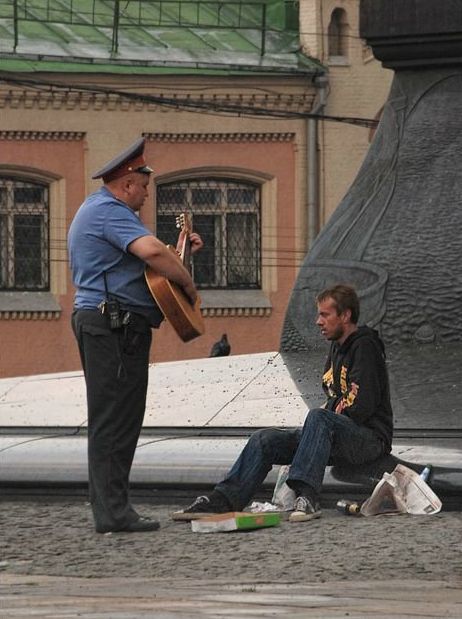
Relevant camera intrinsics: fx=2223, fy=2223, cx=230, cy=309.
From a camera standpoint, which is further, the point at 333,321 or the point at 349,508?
the point at 333,321

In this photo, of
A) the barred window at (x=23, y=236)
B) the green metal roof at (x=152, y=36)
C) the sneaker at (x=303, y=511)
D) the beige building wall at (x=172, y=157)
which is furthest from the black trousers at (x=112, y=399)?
the barred window at (x=23, y=236)

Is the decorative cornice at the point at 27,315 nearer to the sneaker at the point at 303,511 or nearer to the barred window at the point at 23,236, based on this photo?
the barred window at the point at 23,236

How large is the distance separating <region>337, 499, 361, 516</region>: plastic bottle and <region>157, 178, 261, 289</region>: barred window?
2255 cm

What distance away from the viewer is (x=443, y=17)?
41.2 ft

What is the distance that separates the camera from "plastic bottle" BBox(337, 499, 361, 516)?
368 inches

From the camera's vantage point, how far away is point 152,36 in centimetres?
3225

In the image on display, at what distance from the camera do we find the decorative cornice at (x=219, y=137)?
104 feet

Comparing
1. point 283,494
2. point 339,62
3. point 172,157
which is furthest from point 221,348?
point 283,494

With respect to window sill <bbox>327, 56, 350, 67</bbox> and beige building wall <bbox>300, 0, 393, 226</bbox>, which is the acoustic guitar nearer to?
beige building wall <bbox>300, 0, 393, 226</bbox>

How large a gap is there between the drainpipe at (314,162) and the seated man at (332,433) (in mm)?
22068

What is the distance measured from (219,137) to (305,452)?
22.7 meters

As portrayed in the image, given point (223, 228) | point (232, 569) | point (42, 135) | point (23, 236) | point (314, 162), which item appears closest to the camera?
point (232, 569)

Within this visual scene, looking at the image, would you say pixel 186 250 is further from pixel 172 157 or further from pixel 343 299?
pixel 172 157

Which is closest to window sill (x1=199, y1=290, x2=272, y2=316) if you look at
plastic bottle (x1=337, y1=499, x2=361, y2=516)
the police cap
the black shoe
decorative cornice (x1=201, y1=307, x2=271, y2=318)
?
decorative cornice (x1=201, y1=307, x2=271, y2=318)
